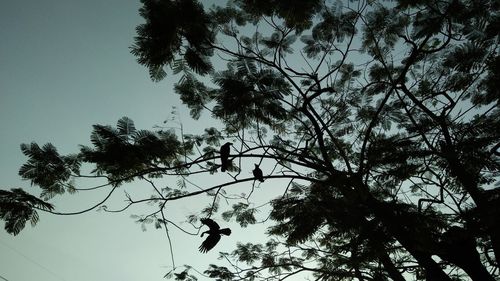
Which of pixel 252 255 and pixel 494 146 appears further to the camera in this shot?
pixel 252 255

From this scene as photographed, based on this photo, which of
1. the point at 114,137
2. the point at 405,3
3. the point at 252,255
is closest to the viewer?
the point at 114,137

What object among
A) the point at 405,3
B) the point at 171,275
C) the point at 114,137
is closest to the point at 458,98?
the point at 405,3

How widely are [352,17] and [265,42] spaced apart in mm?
1470

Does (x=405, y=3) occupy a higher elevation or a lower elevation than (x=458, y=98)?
higher

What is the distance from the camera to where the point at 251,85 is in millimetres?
3398

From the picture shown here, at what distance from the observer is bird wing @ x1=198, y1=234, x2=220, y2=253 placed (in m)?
2.36

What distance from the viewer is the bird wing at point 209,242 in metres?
2.36

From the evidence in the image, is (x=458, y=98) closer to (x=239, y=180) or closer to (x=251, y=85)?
(x=251, y=85)

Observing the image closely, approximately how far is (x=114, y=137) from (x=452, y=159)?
331 cm

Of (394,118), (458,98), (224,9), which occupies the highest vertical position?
(224,9)

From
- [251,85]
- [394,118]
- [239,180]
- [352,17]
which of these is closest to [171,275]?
[239,180]

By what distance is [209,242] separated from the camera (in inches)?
93.4

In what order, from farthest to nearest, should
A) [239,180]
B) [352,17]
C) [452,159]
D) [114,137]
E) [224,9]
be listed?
[224,9], [352,17], [239,180], [114,137], [452,159]

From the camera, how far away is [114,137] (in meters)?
2.73
